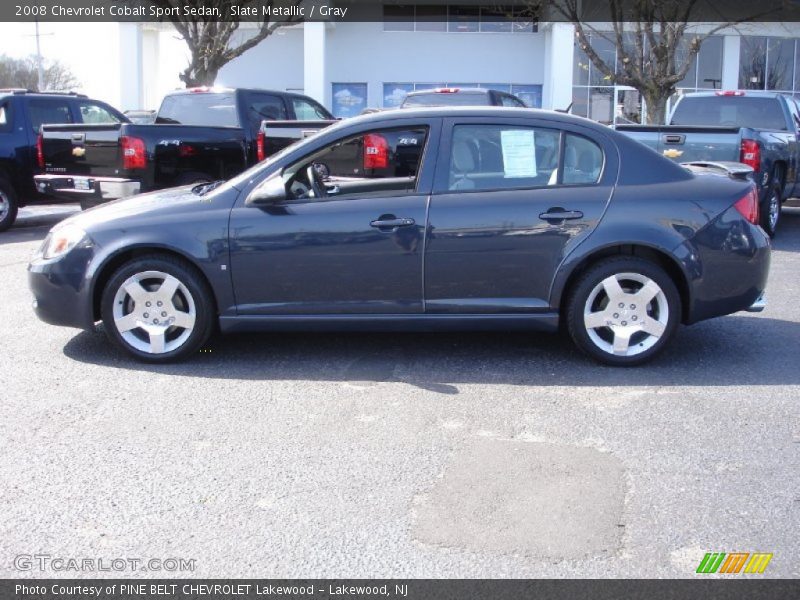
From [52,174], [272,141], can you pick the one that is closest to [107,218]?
[272,141]

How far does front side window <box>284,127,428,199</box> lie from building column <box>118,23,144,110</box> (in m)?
26.6

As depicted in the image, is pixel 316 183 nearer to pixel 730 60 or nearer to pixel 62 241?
pixel 62 241

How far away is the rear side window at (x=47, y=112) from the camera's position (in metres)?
13.0

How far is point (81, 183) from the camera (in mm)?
11305

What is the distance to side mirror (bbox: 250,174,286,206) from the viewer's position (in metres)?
5.87

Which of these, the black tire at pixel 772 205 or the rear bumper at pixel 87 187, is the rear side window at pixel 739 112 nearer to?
the black tire at pixel 772 205

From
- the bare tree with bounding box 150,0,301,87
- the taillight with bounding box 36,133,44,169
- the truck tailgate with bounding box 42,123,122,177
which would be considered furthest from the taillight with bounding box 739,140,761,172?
the bare tree with bounding box 150,0,301,87

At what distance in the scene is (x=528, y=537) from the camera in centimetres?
371

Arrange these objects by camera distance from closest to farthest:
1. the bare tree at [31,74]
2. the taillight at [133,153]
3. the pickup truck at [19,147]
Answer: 1. the taillight at [133,153]
2. the pickup truck at [19,147]
3. the bare tree at [31,74]

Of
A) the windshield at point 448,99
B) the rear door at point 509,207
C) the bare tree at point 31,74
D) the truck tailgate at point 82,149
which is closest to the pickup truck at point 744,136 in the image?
the windshield at point 448,99

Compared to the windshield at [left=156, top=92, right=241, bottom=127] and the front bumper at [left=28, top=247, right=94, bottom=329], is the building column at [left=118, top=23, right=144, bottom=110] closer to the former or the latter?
the windshield at [left=156, top=92, right=241, bottom=127]

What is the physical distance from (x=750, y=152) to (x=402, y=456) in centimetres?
747

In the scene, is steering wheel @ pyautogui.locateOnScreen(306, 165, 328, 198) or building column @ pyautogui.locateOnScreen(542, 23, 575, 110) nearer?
steering wheel @ pyautogui.locateOnScreen(306, 165, 328, 198)

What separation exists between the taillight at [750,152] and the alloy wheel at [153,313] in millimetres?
7007
